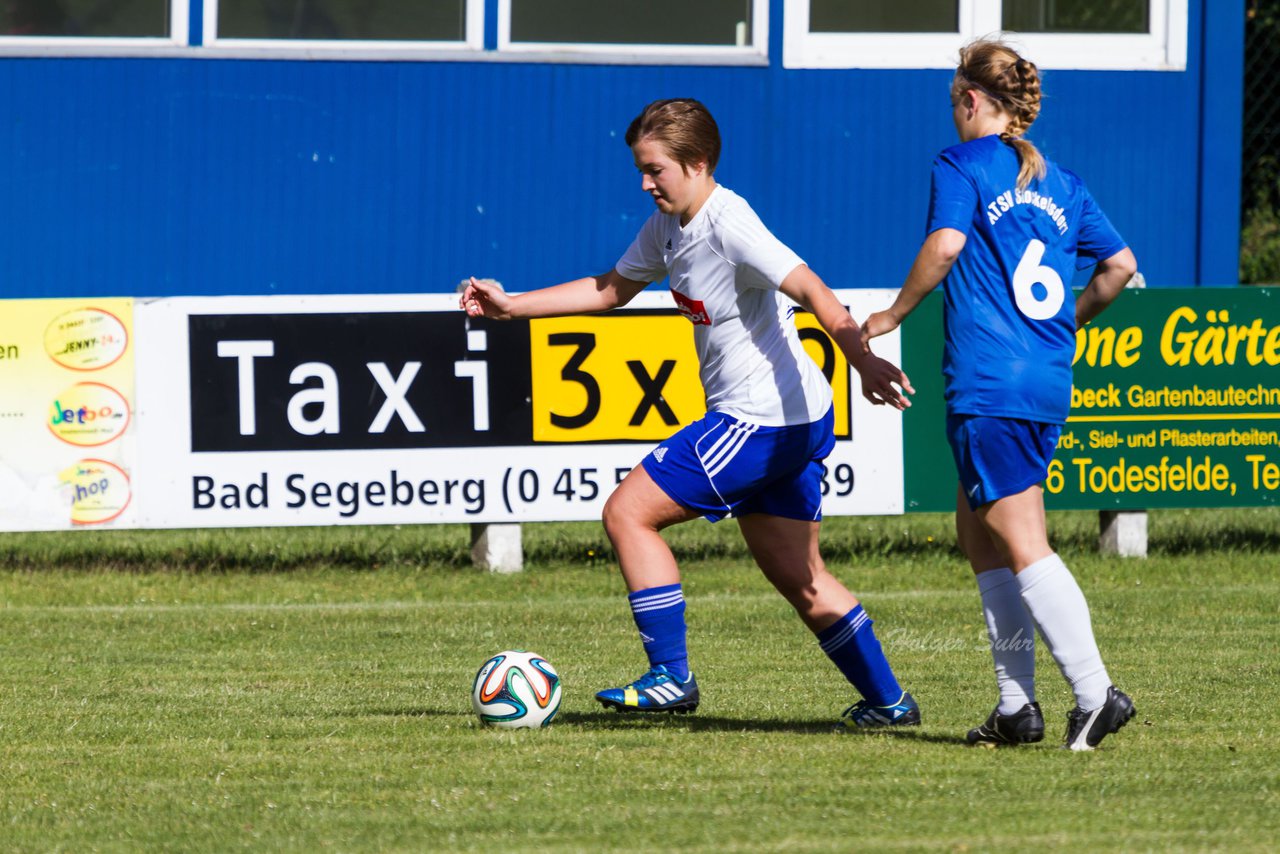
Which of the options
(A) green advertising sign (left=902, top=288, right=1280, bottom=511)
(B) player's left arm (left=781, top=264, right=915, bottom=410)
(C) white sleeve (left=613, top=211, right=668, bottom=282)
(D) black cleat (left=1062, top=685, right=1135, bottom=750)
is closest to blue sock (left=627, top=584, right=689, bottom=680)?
(B) player's left arm (left=781, top=264, right=915, bottom=410)

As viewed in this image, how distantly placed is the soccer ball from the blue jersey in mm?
1714

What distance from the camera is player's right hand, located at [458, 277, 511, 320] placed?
5.94 meters

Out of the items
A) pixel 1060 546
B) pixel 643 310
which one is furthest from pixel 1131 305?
pixel 643 310

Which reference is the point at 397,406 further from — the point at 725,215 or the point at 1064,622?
the point at 1064,622

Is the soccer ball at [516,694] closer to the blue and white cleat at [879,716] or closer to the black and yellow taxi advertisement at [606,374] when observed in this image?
the blue and white cleat at [879,716]

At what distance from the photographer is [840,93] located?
13789 mm

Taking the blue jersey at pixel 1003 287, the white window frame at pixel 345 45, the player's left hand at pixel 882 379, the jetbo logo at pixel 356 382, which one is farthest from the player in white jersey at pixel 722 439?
the white window frame at pixel 345 45

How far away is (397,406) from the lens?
10.5 m

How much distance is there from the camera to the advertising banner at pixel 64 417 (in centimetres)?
1026

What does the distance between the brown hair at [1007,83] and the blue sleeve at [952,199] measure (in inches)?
7.6

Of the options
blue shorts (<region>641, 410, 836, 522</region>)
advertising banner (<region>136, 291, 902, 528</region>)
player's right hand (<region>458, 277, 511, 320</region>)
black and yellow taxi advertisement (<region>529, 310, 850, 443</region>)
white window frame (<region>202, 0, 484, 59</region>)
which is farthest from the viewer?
white window frame (<region>202, 0, 484, 59</region>)

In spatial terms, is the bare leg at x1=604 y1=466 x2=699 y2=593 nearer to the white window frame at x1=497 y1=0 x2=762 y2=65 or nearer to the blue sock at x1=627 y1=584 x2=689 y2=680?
the blue sock at x1=627 y1=584 x2=689 y2=680

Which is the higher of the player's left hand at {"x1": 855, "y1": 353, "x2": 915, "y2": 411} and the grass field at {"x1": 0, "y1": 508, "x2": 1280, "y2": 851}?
the player's left hand at {"x1": 855, "y1": 353, "x2": 915, "y2": 411}

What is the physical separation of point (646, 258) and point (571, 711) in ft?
5.27
